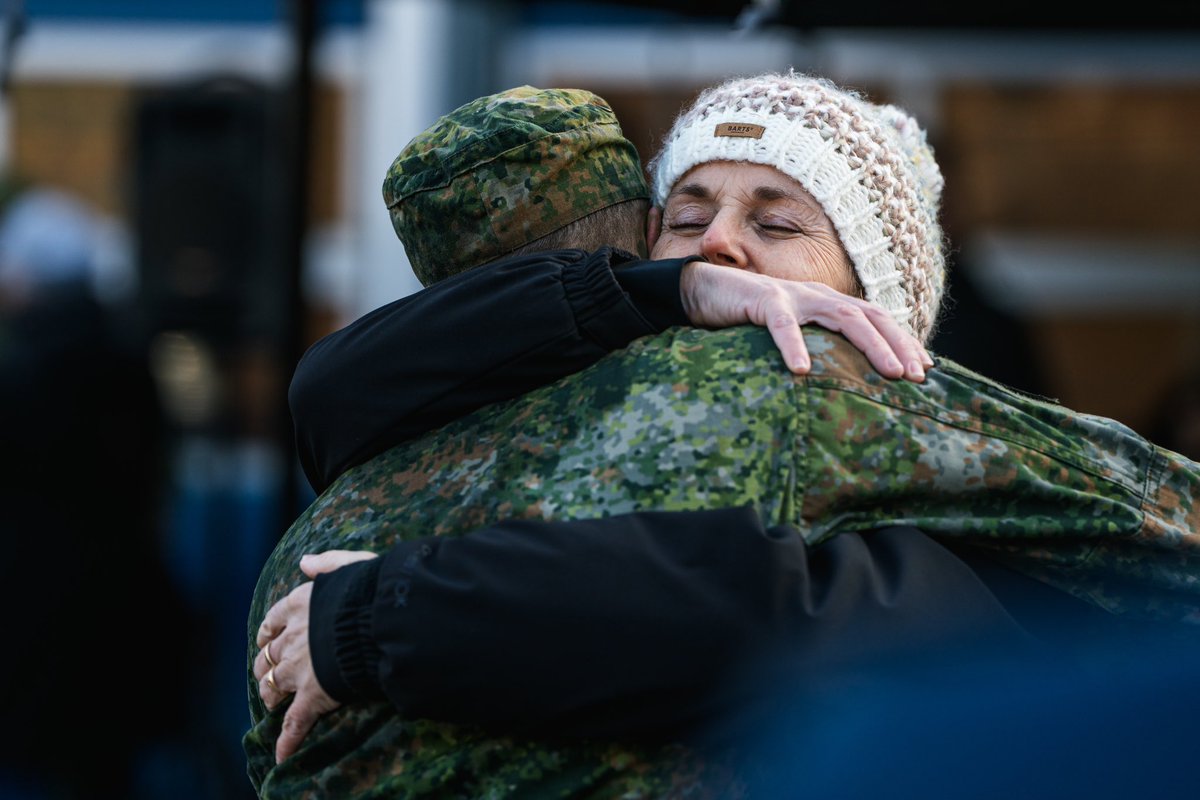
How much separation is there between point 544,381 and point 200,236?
4521 millimetres

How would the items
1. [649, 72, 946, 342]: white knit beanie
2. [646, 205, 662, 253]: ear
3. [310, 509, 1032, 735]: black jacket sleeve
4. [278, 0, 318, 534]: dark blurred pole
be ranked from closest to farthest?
1. [310, 509, 1032, 735]: black jacket sleeve
2. [649, 72, 946, 342]: white knit beanie
3. [646, 205, 662, 253]: ear
4. [278, 0, 318, 534]: dark blurred pole

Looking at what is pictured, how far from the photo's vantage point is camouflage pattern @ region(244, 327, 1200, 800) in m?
1.38

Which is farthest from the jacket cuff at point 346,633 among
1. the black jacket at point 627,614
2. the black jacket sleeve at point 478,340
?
the black jacket sleeve at point 478,340

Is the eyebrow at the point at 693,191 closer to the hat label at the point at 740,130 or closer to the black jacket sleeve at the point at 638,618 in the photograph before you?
the hat label at the point at 740,130

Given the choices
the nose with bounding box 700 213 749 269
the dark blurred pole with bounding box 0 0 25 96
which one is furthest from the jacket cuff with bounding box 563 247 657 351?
the dark blurred pole with bounding box 0 0 25 96

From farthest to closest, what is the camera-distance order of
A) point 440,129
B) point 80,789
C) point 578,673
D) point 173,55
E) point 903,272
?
point 173,55 → point 80,789 → point 903,272 → point 440,129 → point 578,673

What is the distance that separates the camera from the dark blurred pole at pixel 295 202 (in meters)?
3.82

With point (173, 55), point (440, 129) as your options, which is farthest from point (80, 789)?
point (440, 129)

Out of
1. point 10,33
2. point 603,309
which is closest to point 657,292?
point 603,309

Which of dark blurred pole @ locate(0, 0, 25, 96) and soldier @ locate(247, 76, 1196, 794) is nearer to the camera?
soldier @ locate(247, 76, 1196, 794)

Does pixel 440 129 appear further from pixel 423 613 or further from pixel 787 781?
pixel 787 781

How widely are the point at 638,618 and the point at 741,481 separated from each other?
16 centimetres

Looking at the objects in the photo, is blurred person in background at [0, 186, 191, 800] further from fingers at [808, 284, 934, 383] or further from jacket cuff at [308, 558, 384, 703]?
fingers at [808, 284, 934, 383]

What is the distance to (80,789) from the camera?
4.81m
